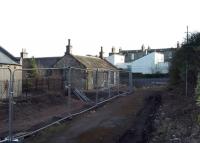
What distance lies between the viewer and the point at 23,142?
13.7 m

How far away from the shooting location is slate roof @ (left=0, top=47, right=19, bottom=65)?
44084 mm

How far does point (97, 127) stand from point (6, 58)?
29974 millimetres

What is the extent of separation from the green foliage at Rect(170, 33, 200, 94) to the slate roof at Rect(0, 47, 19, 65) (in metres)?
17.0

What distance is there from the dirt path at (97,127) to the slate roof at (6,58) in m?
22.8

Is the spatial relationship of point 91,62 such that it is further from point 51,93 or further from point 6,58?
point 51,93

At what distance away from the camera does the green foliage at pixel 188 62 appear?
2719cm

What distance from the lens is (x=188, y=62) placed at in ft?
93.7

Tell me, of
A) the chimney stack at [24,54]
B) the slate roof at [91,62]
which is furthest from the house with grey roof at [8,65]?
the chimney stack at [24,54]

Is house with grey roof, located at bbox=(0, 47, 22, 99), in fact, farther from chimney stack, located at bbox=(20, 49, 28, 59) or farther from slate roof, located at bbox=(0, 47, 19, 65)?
chimney stack, located at bbox=(20, 49, 28, 59)

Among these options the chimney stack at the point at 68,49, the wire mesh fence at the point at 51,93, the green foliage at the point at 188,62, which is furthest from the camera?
the chimney stack at the point at 68,49

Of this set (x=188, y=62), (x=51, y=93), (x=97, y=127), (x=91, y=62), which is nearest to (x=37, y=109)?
(x=51, y=93)

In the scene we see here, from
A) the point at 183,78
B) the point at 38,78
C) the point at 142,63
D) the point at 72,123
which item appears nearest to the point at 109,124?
the point at 72,123

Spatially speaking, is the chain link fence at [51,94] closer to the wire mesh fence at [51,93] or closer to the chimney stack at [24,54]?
the wire mesh fence at [51,93]

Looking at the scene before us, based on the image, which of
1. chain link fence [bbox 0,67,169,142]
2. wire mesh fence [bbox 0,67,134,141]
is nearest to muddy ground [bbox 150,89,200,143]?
chain link fence [bbox 0,67,169,142]
